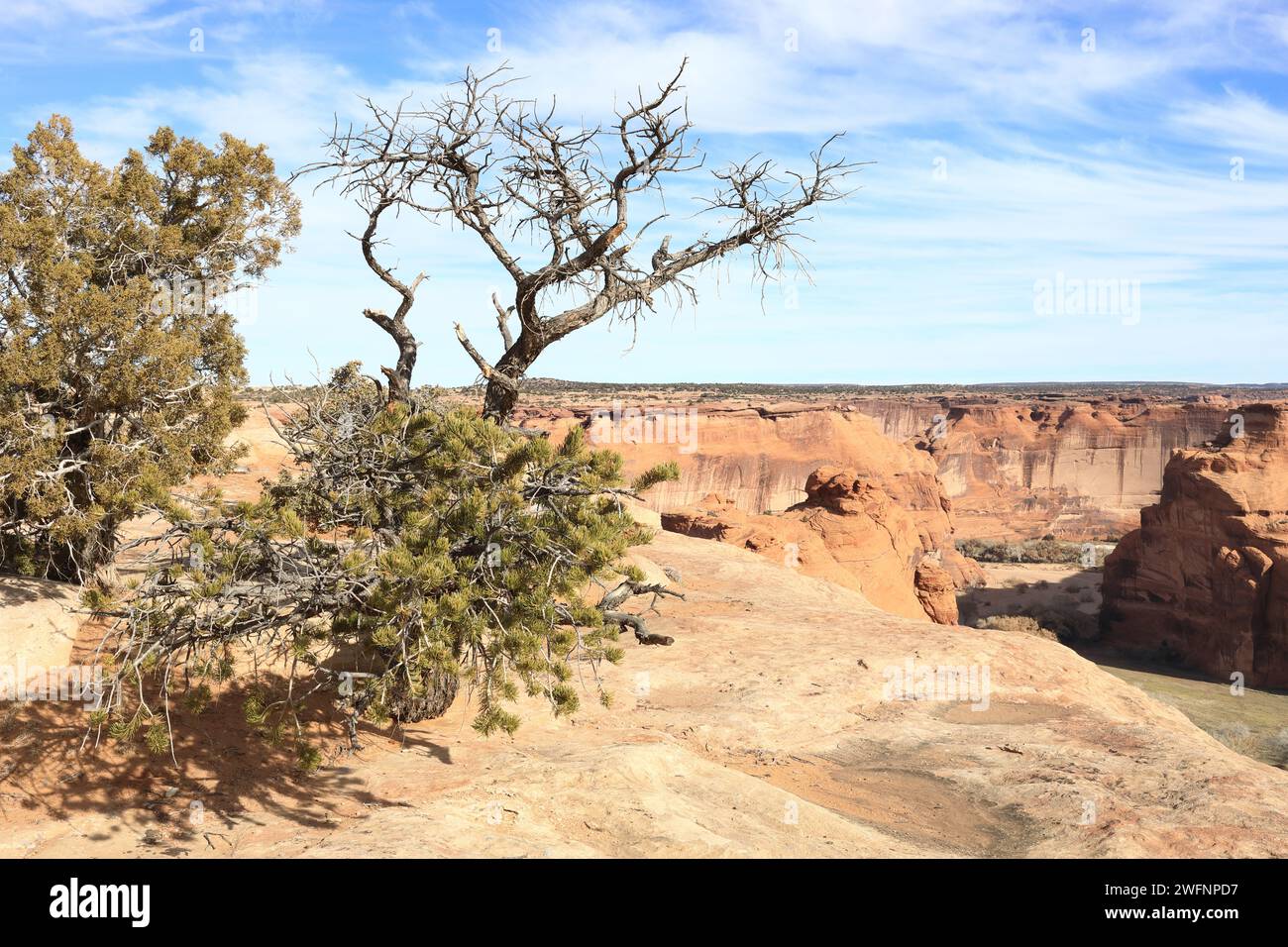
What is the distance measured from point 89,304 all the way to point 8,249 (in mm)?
1058

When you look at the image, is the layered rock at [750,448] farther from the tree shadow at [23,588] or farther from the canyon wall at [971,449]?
the tree shadow at [23,588]

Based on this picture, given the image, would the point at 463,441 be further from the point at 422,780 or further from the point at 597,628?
the point at 422,780

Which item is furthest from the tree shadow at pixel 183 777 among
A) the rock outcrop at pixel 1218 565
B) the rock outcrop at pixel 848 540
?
the rock outcrop at pixel 1218 565

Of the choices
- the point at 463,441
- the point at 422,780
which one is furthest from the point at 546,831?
the point at 463,441

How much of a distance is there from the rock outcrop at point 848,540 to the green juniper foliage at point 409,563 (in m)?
19.8

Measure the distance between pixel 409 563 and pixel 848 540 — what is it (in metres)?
23.1

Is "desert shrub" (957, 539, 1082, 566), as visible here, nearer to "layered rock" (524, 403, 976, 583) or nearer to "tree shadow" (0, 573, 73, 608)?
"layered rock" (524, 403, 976, 583)

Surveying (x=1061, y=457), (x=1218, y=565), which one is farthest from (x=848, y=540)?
(x=1061, y=457)

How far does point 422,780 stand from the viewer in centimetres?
920

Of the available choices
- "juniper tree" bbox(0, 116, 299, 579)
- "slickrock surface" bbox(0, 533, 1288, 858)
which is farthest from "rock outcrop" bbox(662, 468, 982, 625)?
"juniper tree" bbox(0, 116, 299, 579)

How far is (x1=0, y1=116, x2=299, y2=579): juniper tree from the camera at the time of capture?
10.9 m

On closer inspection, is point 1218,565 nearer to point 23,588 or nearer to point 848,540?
point 848,540

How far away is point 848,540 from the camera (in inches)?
1124

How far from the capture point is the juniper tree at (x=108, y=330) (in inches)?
428
